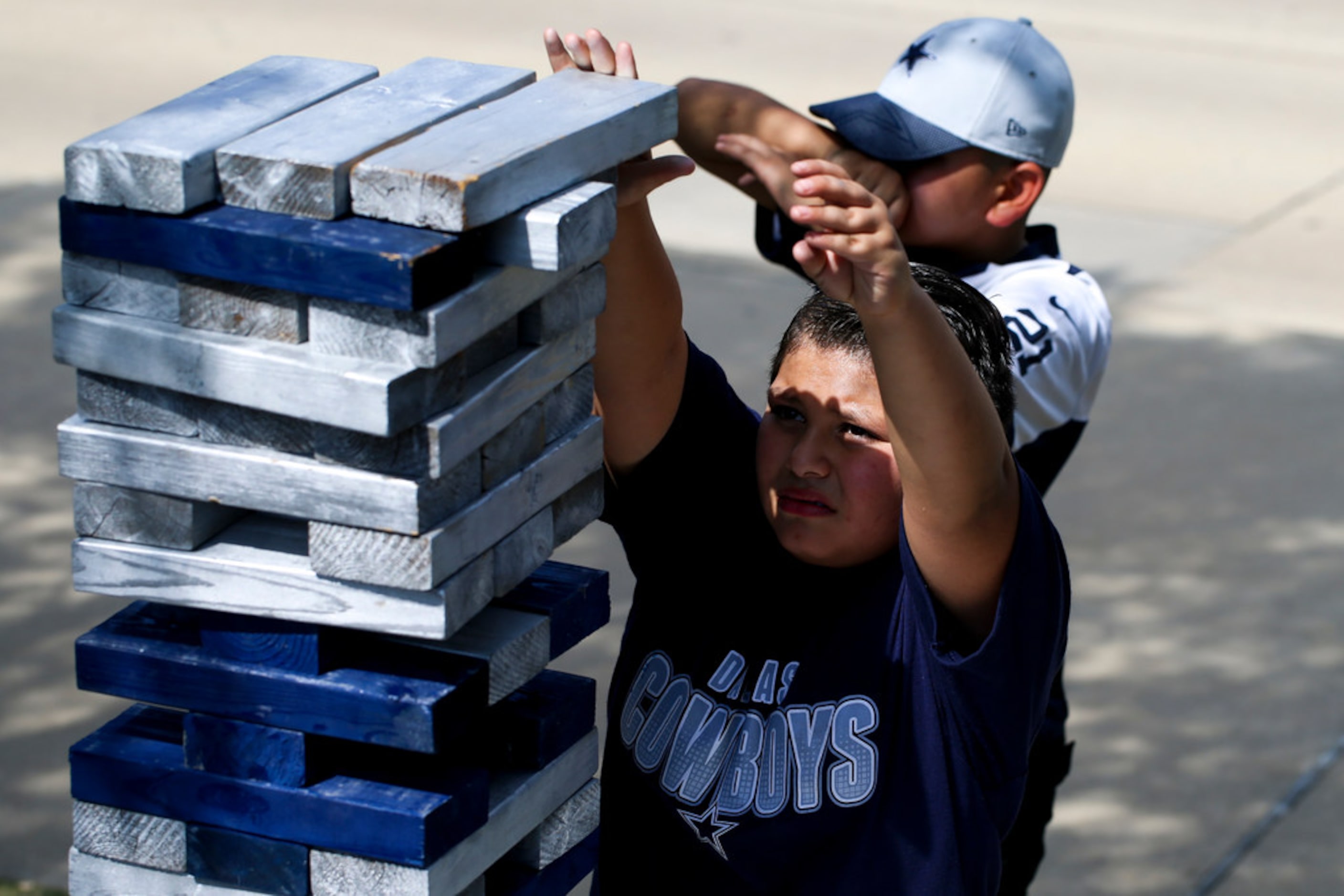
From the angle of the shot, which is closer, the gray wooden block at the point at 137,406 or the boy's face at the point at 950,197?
the gray wooden block at the point at 137,406

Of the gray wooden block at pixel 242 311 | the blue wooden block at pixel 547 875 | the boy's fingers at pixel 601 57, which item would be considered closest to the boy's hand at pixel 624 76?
the boy's fingers at pixel 601 57

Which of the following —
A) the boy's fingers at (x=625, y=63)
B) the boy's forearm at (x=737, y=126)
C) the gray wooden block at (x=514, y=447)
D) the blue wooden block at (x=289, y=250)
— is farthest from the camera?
the boy's forearm at (x=737, y=126)

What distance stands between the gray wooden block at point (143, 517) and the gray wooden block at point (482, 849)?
32cm

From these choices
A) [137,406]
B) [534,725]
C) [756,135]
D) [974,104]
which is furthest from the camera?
[756,135]

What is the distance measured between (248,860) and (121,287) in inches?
21.9

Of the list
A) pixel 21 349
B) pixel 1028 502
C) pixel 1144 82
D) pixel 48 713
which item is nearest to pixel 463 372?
pixel 1028 502

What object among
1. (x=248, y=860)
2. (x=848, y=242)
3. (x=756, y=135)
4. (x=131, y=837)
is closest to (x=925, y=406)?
(x=848, y=242)

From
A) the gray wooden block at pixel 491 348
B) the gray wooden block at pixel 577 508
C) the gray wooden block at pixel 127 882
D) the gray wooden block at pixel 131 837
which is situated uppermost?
the gray wooden block at pixel 491 348

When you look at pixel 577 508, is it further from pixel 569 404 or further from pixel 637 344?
pixel 637 344

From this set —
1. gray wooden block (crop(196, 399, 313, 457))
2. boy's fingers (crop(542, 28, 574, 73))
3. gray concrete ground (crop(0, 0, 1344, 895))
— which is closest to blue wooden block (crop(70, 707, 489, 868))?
gray wooden block (crop(196, 399, 313, 457))

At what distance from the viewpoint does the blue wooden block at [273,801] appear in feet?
5.12

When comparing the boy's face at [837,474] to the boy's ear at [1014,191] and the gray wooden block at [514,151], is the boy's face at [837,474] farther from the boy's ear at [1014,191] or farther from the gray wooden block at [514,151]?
the boy's ear at [1014,191]

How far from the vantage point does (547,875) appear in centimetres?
183

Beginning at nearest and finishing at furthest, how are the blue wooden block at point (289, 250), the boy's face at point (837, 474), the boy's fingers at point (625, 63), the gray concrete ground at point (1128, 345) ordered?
the blue wooden block at point (289, 250) → the boy's fingers at point (625, 63) → the boy's face at point (837, 474) → the gray concrete ground at point (1128, 345)
